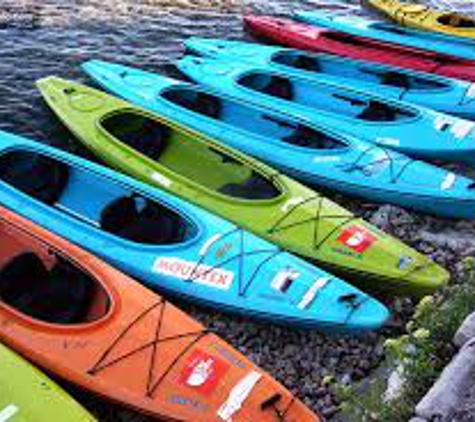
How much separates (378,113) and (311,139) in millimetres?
1481

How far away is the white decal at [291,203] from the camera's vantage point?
8548 millimetres

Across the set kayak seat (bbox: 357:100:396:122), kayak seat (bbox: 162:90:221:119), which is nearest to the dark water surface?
kayak seat (bbox: 162:90:221:119)

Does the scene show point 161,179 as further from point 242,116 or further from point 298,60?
point 298,60

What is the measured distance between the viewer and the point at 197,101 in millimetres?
11047

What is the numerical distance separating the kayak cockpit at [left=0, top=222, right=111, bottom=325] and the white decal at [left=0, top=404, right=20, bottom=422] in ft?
4.15

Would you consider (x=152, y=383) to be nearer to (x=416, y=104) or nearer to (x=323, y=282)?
(x=323, y=282)

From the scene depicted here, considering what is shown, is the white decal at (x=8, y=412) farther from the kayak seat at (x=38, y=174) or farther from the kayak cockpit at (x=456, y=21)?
the kayak cockpit at (x=456, y=21)

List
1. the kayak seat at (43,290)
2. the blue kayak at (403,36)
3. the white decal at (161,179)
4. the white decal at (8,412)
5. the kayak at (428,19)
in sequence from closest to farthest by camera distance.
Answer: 1. the white decal at (8,412)
2. the kayak seat at (43,290)
3. the white decal at (161,179)
4. the blue kayak at (403,36)
5. the kayak at (428,19)

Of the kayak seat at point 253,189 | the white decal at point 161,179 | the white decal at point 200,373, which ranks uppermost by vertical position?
the white decal at point 161,179

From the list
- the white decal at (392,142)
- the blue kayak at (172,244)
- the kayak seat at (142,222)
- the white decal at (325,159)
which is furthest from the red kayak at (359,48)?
the kayak seat at (142,222)

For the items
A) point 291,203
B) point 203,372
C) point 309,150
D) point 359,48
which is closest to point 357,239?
point 291,203

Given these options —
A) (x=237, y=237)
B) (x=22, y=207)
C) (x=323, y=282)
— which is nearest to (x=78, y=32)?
(x=22, y=207)

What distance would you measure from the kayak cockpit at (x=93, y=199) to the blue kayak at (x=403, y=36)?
7.62 m

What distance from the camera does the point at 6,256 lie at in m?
7.60
